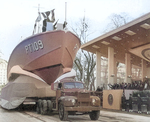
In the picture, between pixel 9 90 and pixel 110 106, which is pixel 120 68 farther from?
pixel 9 90

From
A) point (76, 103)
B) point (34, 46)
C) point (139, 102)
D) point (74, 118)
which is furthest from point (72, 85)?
point (34, 46)

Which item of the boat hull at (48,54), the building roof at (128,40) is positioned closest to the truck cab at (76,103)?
the boat hull at (48,54)

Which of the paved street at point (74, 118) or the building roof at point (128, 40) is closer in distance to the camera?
the paved street at point (74, 118)

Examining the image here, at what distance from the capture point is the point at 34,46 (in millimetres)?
19047

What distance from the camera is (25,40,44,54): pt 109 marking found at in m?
18.8

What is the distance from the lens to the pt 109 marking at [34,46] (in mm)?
18766

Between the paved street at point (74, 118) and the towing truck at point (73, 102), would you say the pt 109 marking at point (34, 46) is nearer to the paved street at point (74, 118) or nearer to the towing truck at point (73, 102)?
the towing truck at point (73, 102)

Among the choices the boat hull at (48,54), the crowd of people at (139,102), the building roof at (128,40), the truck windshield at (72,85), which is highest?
the building roof at (128,40)

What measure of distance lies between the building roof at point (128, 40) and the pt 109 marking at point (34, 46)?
5.96m

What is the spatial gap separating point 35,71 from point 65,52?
291cm

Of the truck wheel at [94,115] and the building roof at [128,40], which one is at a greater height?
the building roof at [128,40]

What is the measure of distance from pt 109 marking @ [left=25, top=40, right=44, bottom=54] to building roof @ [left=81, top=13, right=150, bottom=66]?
19.6ft

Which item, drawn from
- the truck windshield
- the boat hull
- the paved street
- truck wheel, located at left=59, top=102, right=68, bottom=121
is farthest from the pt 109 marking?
truck wheel, located at left=59, top=102, right=68, bottom=121

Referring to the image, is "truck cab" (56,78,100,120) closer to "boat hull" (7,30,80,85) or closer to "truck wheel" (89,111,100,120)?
"truck wheel" (89,111,100,120)
